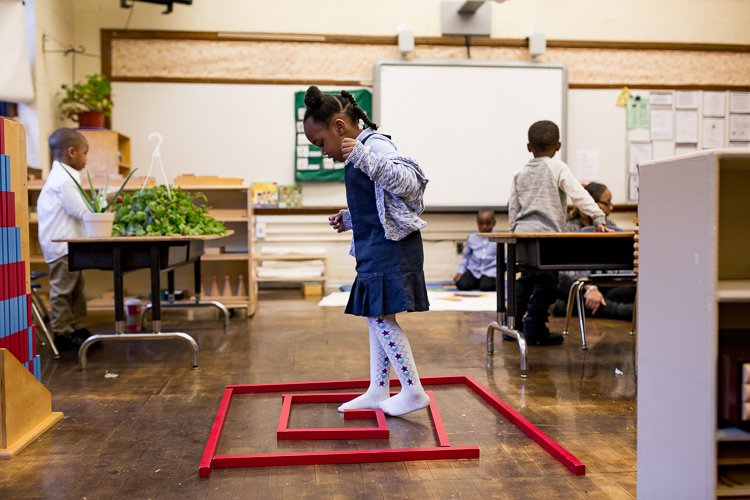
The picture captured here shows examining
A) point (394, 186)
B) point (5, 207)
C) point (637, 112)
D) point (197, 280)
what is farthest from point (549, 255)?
point (637, 112)

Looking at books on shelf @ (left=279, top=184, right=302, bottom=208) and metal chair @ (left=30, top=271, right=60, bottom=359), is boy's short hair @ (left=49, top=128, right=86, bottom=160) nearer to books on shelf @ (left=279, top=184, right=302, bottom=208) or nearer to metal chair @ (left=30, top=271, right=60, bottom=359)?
metal chair @ (left=30, top=271, right=60, bottom=359)

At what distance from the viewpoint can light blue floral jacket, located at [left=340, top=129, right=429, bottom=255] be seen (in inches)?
93.3

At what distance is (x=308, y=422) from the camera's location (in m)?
2.67

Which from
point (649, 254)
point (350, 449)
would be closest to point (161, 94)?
point (350, 449)

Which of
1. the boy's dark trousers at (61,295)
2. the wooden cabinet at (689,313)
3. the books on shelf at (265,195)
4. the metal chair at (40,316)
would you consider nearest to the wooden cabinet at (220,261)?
the metal chair at (40,316)

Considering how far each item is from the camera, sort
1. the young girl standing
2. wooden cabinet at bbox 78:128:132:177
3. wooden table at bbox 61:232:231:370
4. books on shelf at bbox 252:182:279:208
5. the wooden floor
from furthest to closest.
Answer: books on shelf at bbox 252:182:279:208, wooden cabinet at bbox 78:128:132:177, wooden table at bbox 61:232:231:370, the young girl standing, the wooden floor

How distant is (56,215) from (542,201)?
2.78 metres

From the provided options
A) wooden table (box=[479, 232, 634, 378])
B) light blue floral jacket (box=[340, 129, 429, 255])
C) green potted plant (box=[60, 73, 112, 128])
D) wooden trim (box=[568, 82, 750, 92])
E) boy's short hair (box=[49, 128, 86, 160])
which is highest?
wooden trim (box=[568, 82, 750, 92])

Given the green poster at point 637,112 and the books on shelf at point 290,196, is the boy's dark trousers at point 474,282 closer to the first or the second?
the books on shelf at point 290,196

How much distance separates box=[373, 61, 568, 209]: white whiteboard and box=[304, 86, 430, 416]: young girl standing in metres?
5.25

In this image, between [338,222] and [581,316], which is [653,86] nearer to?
[581,316]

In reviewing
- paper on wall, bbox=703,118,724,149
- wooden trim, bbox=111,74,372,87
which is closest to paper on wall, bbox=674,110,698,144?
paper on wall, bbox=703,118,724,149

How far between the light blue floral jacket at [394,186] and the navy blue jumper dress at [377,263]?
43 millimetres

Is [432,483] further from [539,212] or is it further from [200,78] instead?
[200,78]
